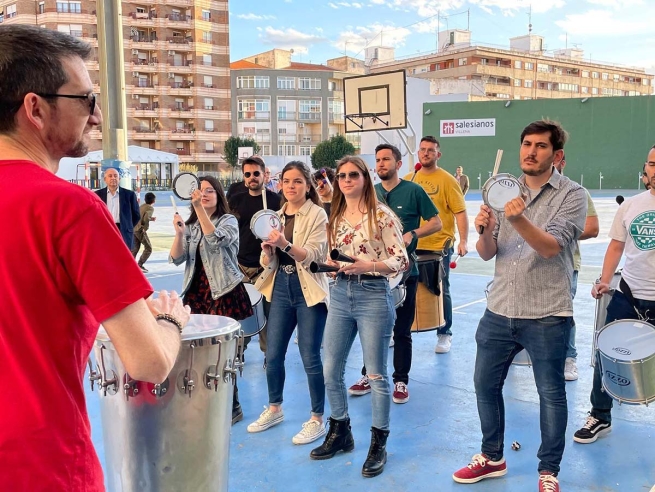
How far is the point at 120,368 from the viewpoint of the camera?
2.31m

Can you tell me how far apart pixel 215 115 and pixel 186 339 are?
65.0 meters

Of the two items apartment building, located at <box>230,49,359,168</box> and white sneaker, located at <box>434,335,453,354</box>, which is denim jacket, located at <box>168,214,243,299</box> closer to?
white sneaker, located at <box>434,335,453,354</box>

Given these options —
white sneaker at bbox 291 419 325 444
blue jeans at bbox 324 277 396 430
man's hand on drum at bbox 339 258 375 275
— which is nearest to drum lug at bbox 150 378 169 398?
man's hand on drum at bbox 339 258 375 275

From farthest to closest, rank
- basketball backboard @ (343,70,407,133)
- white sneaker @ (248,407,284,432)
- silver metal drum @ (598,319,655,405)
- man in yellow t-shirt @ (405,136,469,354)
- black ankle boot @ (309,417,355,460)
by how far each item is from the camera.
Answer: basketball backboard @ (343,70,407,133), man in yellow t-shirt @ (405,136,469,354), white sneaker @ (248,407,284,432), black ankle boot @ (309,417,355,460), silver metal drum @ (598,319,655,405)

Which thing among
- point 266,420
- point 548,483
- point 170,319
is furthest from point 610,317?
point 170,319

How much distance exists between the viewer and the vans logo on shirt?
149 inches

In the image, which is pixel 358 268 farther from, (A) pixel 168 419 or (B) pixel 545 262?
(A) pixel 168 419

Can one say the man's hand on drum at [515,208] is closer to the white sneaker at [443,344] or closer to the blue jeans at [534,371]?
the blue jeans at [534,371]

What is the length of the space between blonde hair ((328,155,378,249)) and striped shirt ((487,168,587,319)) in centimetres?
86

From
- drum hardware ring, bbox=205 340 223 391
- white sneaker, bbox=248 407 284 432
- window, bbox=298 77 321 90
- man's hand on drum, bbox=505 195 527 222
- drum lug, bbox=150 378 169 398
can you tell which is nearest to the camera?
drum lug, bbox=150 378 169 398

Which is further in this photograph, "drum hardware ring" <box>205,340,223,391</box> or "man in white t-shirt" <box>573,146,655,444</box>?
"man in white t-shirt" <box>573,146,655,444</box>

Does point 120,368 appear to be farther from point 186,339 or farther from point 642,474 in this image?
point 642,474

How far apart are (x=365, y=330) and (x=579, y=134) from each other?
135 ft

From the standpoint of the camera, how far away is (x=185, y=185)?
159 inches
